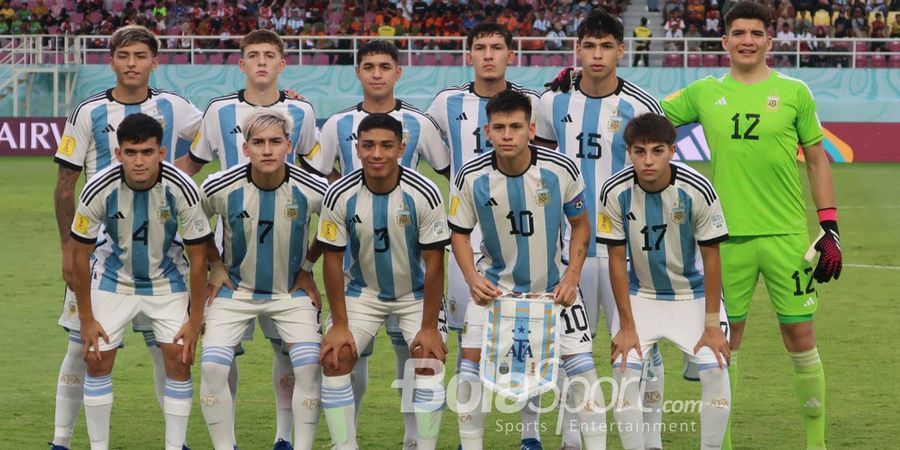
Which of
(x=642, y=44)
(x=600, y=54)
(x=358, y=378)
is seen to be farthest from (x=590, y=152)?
(x=642, y=44)

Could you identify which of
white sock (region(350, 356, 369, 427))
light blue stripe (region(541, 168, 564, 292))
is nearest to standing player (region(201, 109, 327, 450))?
white sock (region(350, 356, 369, 427))

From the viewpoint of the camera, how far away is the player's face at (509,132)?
6.05 metres

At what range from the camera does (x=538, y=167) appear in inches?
243

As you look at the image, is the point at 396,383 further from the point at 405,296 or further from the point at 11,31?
the point at 11,31

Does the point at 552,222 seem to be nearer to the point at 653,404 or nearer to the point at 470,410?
the point at 470,410

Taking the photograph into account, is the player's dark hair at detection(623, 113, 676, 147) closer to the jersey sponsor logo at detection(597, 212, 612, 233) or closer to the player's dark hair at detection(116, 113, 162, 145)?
the jersey sponsor logo at detection(597, 212, 612, 233)

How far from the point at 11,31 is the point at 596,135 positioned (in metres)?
27.5

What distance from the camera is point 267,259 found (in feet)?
21.0

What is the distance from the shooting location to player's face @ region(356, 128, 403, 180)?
6137 millimetres

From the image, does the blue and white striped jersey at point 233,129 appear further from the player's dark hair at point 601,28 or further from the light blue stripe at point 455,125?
the player's dark hair at point 601,28

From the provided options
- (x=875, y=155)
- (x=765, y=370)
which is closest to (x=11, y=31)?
(x=875, y=155)

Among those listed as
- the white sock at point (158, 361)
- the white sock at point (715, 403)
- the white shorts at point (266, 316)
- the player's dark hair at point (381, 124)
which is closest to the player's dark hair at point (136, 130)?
the white shorts at point (266, 316)

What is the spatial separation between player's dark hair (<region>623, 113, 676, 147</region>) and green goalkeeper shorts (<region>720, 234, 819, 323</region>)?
77 centimetres

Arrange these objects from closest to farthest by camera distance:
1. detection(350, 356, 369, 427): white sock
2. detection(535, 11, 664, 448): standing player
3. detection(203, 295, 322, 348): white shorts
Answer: detection(203, 295, 322, 348): white shorts < detection(535, 11, 664, 448): standing player < detection(350, 356, 369, 427): white sock
